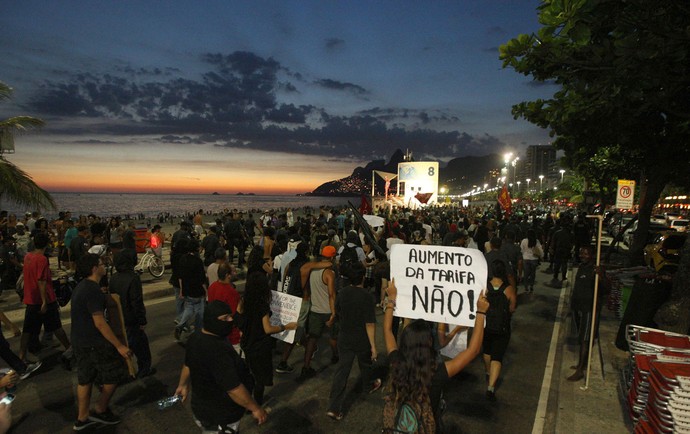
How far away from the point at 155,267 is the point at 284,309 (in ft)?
29.5

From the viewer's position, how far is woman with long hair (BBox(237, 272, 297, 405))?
15.4 ft

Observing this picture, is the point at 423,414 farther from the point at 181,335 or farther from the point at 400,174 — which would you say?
the point at 400,174

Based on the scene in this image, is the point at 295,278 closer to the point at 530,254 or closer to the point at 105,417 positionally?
the point at 105,417

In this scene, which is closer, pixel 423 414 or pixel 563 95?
pixel 423 414

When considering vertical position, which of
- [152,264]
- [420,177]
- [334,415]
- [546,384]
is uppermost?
[420,177]

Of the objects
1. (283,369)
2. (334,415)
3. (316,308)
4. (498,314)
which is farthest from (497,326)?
(283,369)

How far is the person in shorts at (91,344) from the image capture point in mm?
4270

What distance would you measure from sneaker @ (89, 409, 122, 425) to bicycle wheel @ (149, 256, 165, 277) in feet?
28.5

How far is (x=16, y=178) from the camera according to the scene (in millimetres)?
13945

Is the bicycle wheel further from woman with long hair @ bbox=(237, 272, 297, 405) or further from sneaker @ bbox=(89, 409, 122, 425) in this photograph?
woman with long hair @ bbox=(237, 272, 297, 405)

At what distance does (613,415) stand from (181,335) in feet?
23.1

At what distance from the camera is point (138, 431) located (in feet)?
14.9

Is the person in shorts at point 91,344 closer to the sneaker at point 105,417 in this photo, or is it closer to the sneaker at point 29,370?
the sneaker at point 105,417

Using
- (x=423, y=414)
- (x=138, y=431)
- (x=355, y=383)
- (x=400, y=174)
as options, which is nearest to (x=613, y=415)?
(x=355, y=383)
